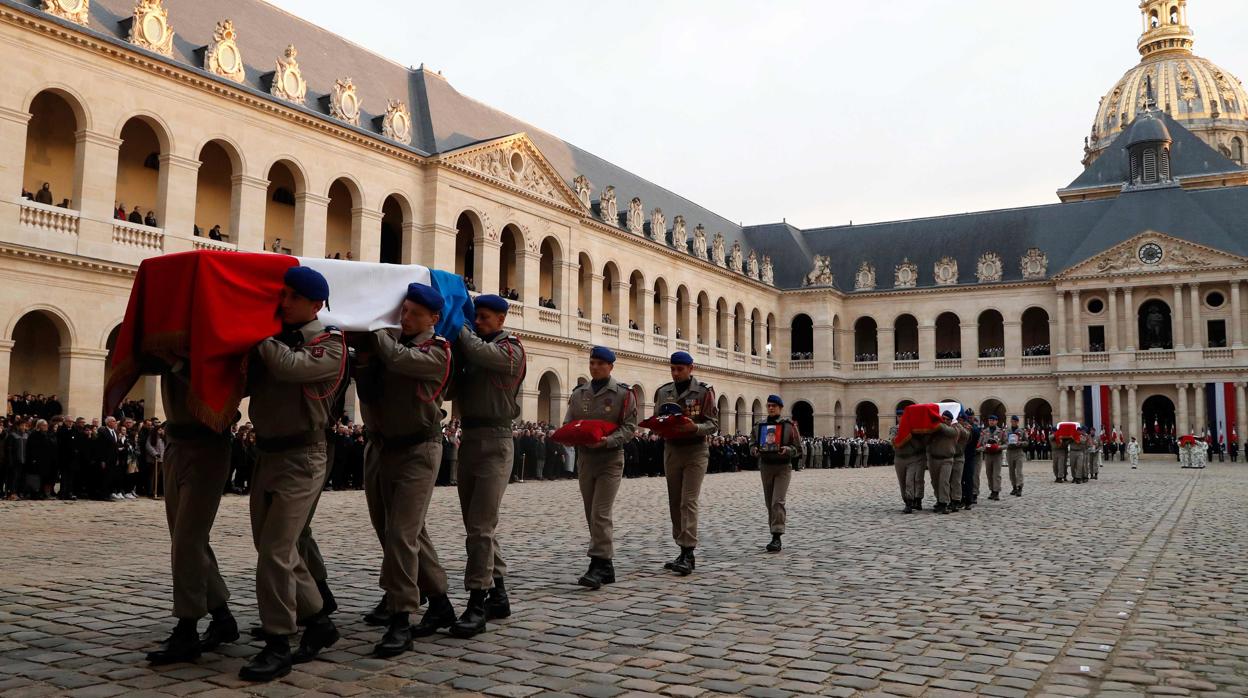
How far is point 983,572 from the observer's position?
9.48 m

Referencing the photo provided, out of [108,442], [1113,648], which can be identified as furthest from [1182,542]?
[108,442]

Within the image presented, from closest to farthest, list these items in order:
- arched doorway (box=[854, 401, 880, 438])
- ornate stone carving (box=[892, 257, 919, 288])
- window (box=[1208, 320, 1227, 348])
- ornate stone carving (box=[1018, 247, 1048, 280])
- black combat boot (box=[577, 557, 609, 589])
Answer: black combat boot (box=[577, 557, 609, 589]), window (box=[1208, 320, 1227, 348]), ornate stone carving (box=[1018, 247, 1048, 280]), ornate stone carving (box=[892, 257, 919, 288]), arched doorway (box=[854, 401, 880, 438])

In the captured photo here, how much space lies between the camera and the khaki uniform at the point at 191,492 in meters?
5.63

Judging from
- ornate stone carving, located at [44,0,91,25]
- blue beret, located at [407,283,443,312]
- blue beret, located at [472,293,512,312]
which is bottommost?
blue beret, located at [407,283,443,312]

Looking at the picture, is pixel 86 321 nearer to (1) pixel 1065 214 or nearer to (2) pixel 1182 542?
(2) pixel 1182 542

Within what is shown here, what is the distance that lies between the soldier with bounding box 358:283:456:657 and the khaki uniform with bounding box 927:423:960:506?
12.0 m

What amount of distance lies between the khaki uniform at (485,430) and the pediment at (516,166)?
27871 mm

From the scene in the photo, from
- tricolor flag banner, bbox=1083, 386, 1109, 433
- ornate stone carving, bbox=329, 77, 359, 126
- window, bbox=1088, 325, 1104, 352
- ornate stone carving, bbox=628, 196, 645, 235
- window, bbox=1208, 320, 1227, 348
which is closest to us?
ornate stone carving, bbox=329, 77, 359, 126

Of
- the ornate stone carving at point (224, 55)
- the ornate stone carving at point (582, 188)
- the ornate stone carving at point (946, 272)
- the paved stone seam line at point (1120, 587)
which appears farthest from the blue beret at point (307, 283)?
the ornate stone carving at point (946, 272)

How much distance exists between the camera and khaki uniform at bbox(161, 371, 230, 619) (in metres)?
5.63

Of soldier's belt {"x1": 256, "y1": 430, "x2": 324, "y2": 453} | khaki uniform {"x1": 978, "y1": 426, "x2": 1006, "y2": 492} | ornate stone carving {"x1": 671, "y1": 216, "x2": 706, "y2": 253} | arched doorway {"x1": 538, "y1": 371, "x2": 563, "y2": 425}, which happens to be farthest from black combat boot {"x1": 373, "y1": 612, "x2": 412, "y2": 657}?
ornate stone carving {"x1": 671, "y1": 216, "x2": 706, "y2": 253}

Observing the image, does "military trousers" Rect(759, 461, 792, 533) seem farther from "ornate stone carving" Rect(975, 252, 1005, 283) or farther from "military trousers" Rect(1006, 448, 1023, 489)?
"ornate stone carving" Rect(975, 252, 1005, 283)

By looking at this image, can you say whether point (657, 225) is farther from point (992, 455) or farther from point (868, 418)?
point (992, 455)

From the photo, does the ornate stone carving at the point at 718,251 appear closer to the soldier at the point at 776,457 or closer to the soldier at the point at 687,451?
the soldier at the point at 776,457
